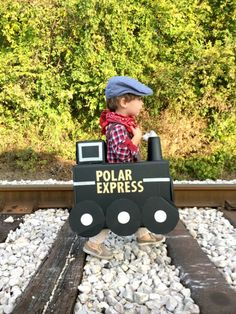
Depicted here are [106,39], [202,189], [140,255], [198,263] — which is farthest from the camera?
[106,39]

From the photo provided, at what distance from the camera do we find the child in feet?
10.3

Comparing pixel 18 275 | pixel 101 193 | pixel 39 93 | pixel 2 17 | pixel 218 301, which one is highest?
pixel 2 17

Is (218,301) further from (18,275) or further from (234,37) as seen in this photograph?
(234,37)

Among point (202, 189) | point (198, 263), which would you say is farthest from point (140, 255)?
point (202, 189)

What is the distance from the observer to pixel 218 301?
2.39 metres

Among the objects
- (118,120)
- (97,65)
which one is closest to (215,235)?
(118,120)

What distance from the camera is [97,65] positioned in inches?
332

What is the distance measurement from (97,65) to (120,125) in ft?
18.1

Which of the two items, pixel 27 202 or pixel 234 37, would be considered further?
pixel 234 37

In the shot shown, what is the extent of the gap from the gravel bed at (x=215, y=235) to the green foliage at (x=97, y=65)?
382cm

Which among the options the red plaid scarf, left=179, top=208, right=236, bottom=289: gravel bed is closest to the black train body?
the red plaid scarf

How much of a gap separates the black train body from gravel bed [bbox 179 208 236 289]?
0.46 m

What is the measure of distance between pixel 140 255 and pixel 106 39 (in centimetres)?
619

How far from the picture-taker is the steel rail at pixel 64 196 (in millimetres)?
4977
